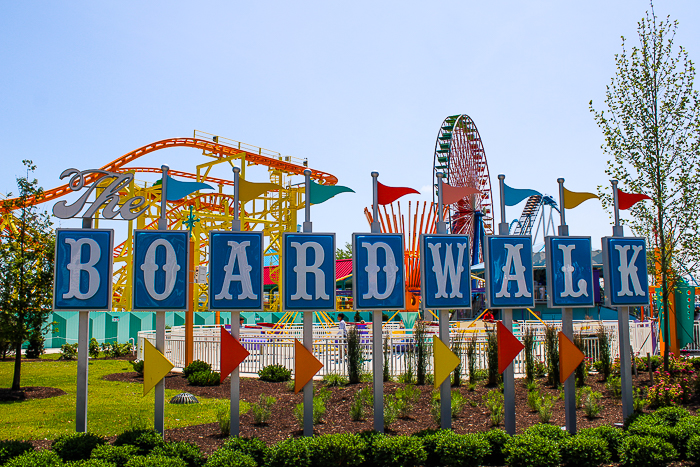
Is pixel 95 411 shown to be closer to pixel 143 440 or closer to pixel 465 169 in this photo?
pixel 143 440

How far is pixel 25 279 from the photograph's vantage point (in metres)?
12.4

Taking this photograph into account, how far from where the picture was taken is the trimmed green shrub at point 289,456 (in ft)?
21.4

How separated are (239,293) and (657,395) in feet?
25.2

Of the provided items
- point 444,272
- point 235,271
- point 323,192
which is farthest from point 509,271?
point 235,271

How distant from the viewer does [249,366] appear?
1521cm

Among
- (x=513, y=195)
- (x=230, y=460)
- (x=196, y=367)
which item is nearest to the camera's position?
(x=230, y=460)

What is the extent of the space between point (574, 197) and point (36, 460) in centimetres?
822

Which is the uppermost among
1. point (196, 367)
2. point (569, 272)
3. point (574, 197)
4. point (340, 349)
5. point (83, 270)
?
point (574, 197)

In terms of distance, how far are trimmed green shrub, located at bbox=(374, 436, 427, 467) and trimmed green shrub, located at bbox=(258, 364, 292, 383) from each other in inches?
293

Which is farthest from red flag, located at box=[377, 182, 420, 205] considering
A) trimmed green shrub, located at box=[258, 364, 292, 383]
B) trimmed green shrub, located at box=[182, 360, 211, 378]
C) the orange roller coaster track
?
the orange roller coaster track

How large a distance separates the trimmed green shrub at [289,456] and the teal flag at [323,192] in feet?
11.0

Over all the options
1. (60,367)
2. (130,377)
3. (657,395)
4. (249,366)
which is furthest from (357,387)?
(60,367)

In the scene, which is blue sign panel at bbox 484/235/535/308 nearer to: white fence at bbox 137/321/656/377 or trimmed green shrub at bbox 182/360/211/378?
white fence at bbox 137/321/656/377

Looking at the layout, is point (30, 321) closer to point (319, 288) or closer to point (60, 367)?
point (60, 367)
